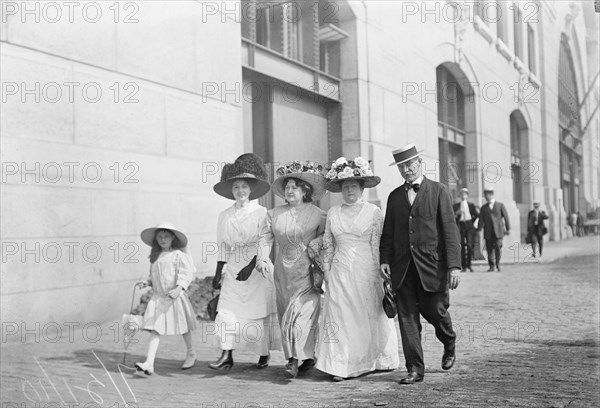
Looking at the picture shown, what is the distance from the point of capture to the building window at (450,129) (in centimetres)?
1620

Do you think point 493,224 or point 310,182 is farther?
point 493,224

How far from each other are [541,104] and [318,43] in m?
4.62

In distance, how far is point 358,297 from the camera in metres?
5.53

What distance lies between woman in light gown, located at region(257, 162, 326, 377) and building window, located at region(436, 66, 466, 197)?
425 inches

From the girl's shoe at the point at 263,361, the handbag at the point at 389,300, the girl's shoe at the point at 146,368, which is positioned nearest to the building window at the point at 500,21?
the handbag at the point at 389,300

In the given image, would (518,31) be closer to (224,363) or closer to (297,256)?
(297,256)

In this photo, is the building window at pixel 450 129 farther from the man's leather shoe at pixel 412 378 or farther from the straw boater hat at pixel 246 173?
the man's leather shoe at pixel 412 378

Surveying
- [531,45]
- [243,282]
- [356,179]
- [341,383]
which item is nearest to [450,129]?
[531,45]

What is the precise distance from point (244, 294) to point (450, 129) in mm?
12075

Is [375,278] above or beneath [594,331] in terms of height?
above

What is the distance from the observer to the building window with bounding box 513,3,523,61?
10.5 meters

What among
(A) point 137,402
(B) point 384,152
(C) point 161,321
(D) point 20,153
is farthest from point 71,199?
(B) point 384,152

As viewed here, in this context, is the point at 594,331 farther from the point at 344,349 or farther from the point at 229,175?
the point at 229,175

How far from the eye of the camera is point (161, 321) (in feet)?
19.4
